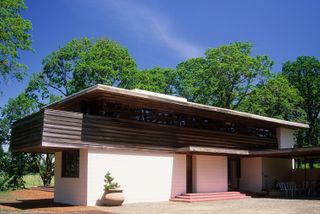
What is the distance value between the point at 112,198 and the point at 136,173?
79.0 inches

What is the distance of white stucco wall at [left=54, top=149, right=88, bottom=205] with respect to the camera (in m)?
15.7

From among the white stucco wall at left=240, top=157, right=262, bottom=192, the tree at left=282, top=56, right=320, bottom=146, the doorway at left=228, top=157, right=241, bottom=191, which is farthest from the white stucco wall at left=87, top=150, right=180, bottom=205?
the tree at left=282, top=56, right=320, bottom=146

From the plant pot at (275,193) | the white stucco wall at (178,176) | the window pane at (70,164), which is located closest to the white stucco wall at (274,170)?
the plant pot at (275,193)

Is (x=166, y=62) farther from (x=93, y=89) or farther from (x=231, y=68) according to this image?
(x=93, y=89)

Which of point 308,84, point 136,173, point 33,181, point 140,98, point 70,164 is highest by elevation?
point 308,84

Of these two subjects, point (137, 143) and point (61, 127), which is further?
point (137, 143)

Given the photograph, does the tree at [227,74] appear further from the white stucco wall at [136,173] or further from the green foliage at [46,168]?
the white stucco wall at [136,173]

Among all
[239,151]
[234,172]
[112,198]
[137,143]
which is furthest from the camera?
[234,172]

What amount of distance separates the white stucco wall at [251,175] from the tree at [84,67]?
14.2 m

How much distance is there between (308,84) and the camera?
130 ft

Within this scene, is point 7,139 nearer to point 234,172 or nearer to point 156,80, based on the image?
point 156,80

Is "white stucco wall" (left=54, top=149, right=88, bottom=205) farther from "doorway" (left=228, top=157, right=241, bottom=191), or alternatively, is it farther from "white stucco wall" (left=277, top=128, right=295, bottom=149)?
"white stucco wall" (left=277, top=128, right=295, bottom=149)

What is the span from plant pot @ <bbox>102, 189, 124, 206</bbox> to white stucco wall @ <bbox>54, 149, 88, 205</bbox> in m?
0.79

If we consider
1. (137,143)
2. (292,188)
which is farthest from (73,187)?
(292,188)
